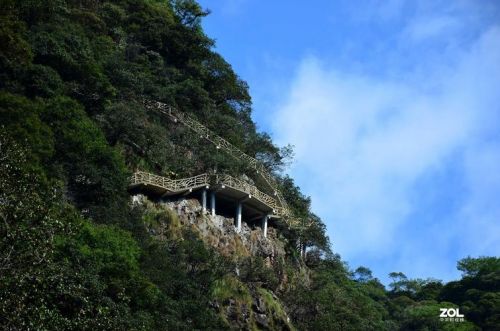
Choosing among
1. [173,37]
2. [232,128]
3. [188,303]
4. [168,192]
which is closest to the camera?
[188,303]

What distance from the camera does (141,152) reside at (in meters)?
40.8

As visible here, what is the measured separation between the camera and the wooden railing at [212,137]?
45.5 m

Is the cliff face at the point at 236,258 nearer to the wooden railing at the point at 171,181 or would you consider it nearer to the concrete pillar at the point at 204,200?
the concrete pillar at the point at 204,200

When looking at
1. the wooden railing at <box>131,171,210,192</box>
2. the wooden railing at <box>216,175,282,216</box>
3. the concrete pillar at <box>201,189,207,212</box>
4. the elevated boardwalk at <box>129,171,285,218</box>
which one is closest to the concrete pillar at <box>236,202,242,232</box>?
the elevated boardwalk at <box>129,171,285,218</box>

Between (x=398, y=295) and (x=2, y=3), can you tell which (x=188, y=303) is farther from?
(x=398, y=295)

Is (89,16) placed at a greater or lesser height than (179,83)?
greater

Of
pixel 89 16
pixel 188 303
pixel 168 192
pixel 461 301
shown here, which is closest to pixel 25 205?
pixel 188 303

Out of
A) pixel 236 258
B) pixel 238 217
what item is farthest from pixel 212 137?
pixel 236 258

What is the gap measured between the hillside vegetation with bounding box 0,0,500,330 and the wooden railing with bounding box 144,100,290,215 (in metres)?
0.66

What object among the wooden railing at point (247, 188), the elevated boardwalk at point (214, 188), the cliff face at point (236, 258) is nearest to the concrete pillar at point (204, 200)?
the elevated boardwalk at point (214, 188)

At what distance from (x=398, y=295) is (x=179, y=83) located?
177 ft

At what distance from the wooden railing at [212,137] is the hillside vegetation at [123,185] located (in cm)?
66

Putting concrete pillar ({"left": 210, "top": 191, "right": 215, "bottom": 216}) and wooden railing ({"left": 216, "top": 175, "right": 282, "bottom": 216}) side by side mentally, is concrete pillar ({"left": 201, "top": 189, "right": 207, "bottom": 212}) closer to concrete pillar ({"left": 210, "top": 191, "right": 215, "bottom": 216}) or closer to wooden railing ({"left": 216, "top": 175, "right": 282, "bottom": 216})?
concrete pillar ({"left": 210, "top": 191, "right": 215, "bottom": 216})

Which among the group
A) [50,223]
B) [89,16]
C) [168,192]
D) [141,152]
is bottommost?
[50,223]
